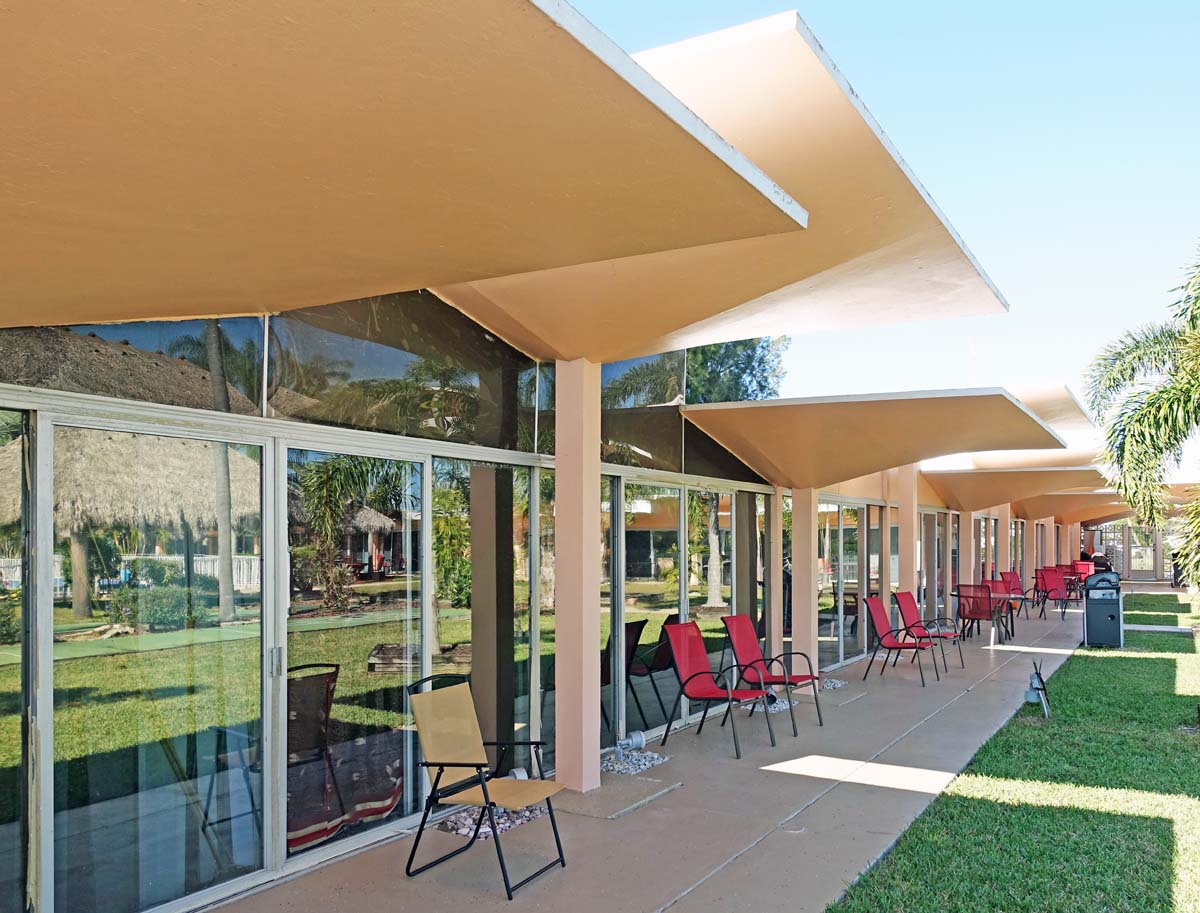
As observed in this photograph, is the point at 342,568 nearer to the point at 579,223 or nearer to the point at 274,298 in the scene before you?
the point at 274,298

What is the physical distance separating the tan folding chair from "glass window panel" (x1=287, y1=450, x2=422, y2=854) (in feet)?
1.34

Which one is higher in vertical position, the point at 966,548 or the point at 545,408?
the point at 545,408

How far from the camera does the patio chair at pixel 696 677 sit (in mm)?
7828

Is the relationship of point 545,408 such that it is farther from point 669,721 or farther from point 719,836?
point 719,836

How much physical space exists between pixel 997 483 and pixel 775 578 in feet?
28.4

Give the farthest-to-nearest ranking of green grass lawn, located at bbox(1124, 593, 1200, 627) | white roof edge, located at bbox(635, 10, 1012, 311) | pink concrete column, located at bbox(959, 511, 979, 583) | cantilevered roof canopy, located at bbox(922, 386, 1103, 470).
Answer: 1. green grass lawn, located at bbox(1124, 593, 1200, 627)
2. pink concrete column, located at bbox(959, 511, 979, 583)
3. cantilevered roof canopy, located at bbox(922, 386, 1103, 470)
4. white roof edge, located at bbox(635, 10, 1012, 311)

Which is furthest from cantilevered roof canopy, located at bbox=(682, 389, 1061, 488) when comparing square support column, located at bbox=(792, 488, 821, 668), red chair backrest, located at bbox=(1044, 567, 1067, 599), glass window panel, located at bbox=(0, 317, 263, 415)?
red chair backrest, located at bbox=(1044, 567, 1067, 599)

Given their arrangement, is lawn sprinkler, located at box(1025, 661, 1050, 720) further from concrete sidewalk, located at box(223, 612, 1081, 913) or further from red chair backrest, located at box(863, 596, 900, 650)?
red chair backrest, located at box(863, 596, 900, 650)

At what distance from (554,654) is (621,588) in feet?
4.09

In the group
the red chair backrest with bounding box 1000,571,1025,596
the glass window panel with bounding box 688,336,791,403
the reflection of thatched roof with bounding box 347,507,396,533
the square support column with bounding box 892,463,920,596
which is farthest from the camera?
the glass window panel with bounding box 688,336,791,403

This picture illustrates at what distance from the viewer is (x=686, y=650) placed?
8258 mm

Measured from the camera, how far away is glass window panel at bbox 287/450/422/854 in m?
5.10

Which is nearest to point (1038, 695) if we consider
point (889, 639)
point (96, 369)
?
point (889, 639)

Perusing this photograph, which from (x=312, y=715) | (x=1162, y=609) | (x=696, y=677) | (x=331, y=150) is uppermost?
(x=331, y=150)
